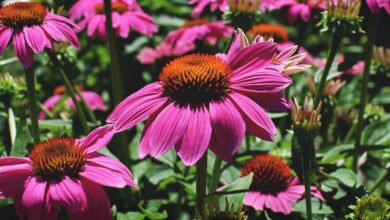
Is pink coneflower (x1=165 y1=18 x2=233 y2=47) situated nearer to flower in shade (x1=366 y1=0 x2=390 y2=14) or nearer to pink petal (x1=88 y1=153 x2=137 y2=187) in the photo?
flower in shade (x1=366 y1=0 x2=390 y2=14)

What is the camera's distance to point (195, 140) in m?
0.77

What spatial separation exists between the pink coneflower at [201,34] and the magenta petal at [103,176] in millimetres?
856

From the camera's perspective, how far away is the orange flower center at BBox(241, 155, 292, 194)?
3.54ft

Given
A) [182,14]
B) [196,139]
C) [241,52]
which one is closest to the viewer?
[196,139]

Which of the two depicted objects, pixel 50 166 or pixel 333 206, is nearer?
pixel 50 166

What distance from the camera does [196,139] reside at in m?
0.77

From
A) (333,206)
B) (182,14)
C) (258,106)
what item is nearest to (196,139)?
(258,106)

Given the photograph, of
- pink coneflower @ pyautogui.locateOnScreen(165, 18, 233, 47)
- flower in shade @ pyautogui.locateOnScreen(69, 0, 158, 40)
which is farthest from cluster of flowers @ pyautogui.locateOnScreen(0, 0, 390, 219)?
pink coneflower @ pyautogui.locateOnScreen(165, 18, 233, 47)

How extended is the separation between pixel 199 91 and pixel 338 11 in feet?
1.22

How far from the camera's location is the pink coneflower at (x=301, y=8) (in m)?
1.38

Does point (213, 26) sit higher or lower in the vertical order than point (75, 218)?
higher

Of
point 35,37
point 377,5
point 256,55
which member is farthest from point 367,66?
point 35,37

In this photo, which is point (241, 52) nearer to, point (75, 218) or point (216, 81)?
point (216, 81)

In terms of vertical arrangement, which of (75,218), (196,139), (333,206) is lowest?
(333,206)
